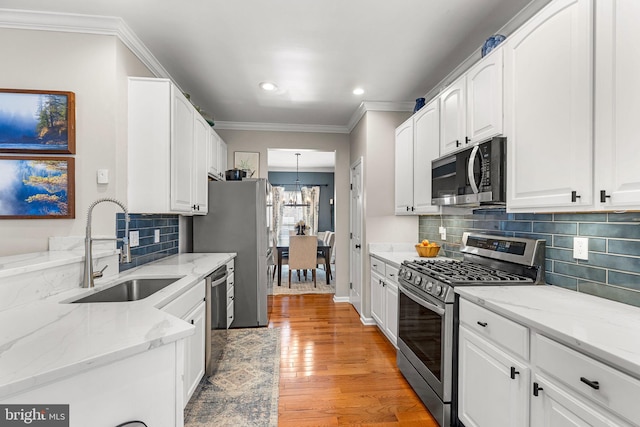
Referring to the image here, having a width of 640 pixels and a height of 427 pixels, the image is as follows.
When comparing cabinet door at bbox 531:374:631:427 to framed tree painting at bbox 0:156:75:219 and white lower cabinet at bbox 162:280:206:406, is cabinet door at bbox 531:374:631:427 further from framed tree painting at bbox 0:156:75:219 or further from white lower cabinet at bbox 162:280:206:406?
framed tree painting at bbox 0:156:75:219

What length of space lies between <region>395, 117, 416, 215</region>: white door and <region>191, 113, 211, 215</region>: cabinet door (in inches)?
84.1

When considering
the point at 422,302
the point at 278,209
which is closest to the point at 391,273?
the point at 422,302

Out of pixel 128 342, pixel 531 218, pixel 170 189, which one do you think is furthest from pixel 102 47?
pixel 531 218

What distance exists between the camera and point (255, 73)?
2.88m

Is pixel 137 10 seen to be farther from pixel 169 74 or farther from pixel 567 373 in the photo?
pixel 567 373

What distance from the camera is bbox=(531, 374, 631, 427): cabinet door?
98 cm

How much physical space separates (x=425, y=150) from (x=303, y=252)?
3.15m

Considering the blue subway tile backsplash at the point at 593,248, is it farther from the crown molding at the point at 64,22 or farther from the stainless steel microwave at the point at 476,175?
the crown molding at the point at 64,22

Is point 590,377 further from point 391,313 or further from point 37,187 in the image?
point 37,187

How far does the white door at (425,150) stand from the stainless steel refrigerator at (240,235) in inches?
69.4

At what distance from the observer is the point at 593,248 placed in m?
1.55

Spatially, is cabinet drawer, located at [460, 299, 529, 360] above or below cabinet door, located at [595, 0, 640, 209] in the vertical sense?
below

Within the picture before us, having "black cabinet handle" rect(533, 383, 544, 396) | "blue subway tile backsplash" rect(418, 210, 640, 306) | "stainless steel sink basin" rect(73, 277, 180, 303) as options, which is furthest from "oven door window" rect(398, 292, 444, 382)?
"stainless steel sink basin" rect(73, 277, 180, 303)

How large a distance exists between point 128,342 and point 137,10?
6.93ft
